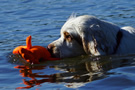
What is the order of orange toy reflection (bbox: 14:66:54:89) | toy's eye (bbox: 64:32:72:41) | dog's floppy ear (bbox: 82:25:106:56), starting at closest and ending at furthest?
orange toy reflection (bbox: 14:66:54:89) < dog's floppy ear (bbox: 82:25:106:56) < toy's eye (bbox: 64:32:72:41)

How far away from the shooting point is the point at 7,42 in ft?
33.4

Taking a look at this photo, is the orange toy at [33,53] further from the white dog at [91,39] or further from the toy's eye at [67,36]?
the toy's eye at [67,36]

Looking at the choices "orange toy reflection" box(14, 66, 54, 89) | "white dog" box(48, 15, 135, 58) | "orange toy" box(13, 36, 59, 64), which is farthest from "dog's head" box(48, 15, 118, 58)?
"orange toy reflection" box(14, 66, 54, 89)

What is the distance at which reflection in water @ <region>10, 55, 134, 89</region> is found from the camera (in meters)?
6.21

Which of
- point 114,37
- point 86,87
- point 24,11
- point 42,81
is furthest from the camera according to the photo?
point 24,11

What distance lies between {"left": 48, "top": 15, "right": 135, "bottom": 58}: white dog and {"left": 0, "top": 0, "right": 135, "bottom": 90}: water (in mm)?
192

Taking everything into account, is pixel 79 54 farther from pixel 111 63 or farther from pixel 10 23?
pixel 10 23

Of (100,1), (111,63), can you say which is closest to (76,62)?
(111,63)

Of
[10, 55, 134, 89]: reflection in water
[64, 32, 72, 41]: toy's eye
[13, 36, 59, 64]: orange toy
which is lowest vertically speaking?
[10, 55, 134, 89]: reflection in water

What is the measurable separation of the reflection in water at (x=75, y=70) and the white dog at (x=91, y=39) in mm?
177

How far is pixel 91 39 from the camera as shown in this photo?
24.3ft

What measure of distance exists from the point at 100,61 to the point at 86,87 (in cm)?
190

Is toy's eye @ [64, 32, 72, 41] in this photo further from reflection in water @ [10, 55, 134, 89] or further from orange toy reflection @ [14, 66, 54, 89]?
orange toy reflection @ [14, 66, 54, 89]

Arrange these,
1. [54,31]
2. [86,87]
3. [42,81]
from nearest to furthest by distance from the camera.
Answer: [86,87] < [42,81] < [54,31]
